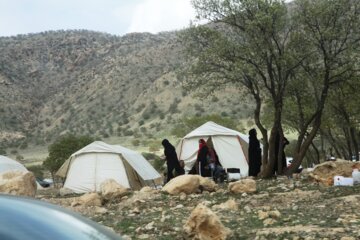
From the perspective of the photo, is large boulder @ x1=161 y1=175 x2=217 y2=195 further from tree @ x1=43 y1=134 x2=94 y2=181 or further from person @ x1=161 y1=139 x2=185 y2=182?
tree @ x1=43 y1=134 x2=94 y2=181

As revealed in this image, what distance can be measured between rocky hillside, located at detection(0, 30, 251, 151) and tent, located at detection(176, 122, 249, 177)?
29350mm

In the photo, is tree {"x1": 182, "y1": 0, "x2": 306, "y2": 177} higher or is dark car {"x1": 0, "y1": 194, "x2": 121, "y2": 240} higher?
tree {"x1": 182, "y1": 0, "x2": 306, "y2": 177}

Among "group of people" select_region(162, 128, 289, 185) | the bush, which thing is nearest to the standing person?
"group of people" select_region(162, 128, 289, 185)

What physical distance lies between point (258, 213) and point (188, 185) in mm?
4395

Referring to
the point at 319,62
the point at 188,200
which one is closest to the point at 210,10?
the point at 319,62

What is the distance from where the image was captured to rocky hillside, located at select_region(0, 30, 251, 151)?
58.7 meters

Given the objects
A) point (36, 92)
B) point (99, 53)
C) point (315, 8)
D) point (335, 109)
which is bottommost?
point (335, 109)

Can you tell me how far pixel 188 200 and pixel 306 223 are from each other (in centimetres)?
457

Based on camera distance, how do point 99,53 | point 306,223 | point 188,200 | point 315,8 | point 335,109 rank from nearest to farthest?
point 306,223
point 188,200
point 315,8
point 335,109
point 99,53

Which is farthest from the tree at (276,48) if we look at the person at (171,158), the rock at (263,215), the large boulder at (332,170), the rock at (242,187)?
the rock at (263,215)

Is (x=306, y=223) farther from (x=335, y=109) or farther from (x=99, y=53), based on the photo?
(x=99, y=53)

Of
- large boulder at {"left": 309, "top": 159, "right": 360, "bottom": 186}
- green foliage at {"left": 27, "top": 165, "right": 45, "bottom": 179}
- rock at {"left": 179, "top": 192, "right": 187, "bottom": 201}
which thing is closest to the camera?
rock at {"left": 179, "top": 192, "right": 187, "bottom": 201}

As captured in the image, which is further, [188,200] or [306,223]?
[188,200]

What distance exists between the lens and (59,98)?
71.4 meters
